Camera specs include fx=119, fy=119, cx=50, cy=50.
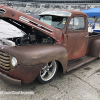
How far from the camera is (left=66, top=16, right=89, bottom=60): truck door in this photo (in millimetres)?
3498

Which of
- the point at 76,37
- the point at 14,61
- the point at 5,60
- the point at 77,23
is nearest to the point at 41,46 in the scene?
the point at 14,61

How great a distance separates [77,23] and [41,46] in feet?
5.20

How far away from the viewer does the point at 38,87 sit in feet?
→ 9.68

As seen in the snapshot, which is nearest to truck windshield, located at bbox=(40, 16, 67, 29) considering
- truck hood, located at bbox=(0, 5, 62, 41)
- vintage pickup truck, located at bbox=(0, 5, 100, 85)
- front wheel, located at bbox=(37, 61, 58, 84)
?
vintage pickup truck, located at bbox=(0, 5, 100, 85)

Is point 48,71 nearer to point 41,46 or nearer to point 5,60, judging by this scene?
point 41,46

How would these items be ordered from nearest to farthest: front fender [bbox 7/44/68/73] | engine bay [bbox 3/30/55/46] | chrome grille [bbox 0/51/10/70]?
front fender [bbox 7/44/68/73], chrome grille [bbox 0/51/10/70], engine bay [bbox 3/30/55/46]

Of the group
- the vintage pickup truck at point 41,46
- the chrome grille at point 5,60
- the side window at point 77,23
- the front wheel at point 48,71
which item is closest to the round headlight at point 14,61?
the vintage pickup truck at point 41,46

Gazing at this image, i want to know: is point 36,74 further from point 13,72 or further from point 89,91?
point 89,91

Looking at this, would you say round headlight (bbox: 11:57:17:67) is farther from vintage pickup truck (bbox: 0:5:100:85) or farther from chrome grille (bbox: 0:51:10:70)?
chrome grille (bbox: 0:51:10:70)

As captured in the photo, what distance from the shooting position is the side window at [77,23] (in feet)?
11.6

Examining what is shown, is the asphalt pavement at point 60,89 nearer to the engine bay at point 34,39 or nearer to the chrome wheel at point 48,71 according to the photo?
the chrome wheel at point 48,71

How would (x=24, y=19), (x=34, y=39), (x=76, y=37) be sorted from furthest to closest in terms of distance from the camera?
(x=76, y=37)
(x=34, y=39)
(x=24, y=19)

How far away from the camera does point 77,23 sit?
3.73 meters

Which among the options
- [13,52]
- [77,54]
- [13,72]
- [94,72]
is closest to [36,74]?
[13,72]
